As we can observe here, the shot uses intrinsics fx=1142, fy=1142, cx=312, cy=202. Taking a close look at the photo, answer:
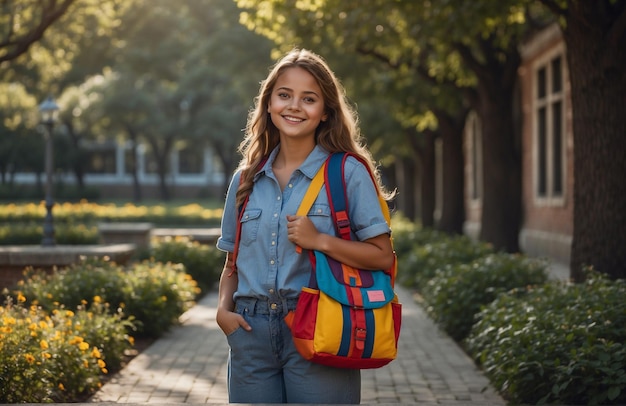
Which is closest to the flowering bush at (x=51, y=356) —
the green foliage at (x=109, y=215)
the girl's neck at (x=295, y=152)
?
the girl's neck at (x=295, y=152)

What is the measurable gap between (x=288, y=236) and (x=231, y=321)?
15.2 inches

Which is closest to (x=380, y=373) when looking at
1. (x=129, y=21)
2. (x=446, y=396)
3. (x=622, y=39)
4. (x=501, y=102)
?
(x=446, y=396)

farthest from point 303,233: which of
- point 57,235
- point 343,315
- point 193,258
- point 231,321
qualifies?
point 57,235

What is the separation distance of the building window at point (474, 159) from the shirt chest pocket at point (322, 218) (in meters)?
28.5

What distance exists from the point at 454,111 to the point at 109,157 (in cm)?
6775

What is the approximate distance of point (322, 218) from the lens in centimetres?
393

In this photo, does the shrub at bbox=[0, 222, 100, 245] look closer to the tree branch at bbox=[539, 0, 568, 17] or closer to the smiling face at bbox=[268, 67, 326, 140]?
the tree branch at bbox=[539, 0, 568, 17]

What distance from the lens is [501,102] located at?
17.9m

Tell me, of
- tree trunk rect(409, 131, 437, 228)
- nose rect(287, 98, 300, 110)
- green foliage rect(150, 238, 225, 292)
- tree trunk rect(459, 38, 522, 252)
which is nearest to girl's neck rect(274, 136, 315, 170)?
nose rect(287, 98, 300, 110)

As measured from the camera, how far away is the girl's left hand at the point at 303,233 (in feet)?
12.6

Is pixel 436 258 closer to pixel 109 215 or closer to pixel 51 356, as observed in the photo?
pixel 51 356

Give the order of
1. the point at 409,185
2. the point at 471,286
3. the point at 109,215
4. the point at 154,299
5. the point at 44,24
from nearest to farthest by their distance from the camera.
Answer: the point at 471,286 < the point at 154,299 < the point at 44,24 < the point at 109,215 < the point at 409,185

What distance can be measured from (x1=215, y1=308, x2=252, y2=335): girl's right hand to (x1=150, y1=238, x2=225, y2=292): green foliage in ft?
44.3

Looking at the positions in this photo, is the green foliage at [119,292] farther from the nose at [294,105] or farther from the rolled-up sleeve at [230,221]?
the nose at [294,105]
